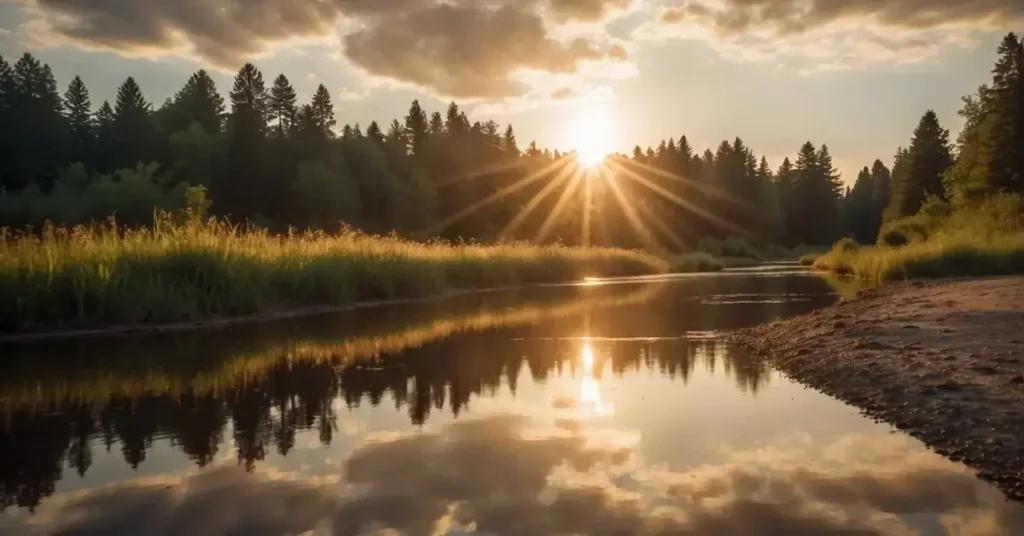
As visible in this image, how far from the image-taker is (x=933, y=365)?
896 cm

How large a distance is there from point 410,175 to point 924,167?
62.9m

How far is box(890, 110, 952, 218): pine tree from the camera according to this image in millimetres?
79688

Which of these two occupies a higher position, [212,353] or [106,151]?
[106,151]

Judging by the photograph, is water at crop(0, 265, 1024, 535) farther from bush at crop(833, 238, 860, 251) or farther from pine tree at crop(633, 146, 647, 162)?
pine tree at crop(633, 146, 647, 162)

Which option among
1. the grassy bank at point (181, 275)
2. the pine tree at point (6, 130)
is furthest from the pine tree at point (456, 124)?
the grassy bank at point (181, 275)

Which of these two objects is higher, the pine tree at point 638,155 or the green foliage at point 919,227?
the pine tree at point 638,155

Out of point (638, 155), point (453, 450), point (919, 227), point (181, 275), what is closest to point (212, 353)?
point (181, 275)

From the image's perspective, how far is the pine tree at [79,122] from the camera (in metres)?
84.9

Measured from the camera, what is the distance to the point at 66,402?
9.11 meters

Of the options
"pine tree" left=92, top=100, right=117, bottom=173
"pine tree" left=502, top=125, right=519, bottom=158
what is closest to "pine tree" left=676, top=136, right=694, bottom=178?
"pine tree" left=502, top=125, right=519, bottom=158

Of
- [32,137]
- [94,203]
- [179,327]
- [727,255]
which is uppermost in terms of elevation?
[32,137]

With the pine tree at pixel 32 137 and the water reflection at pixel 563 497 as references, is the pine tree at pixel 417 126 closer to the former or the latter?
the pine tree at pixel 32 137

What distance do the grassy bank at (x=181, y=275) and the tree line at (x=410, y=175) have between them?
1668 inches

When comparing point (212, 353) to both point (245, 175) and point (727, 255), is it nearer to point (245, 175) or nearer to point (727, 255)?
point (245, 175)
